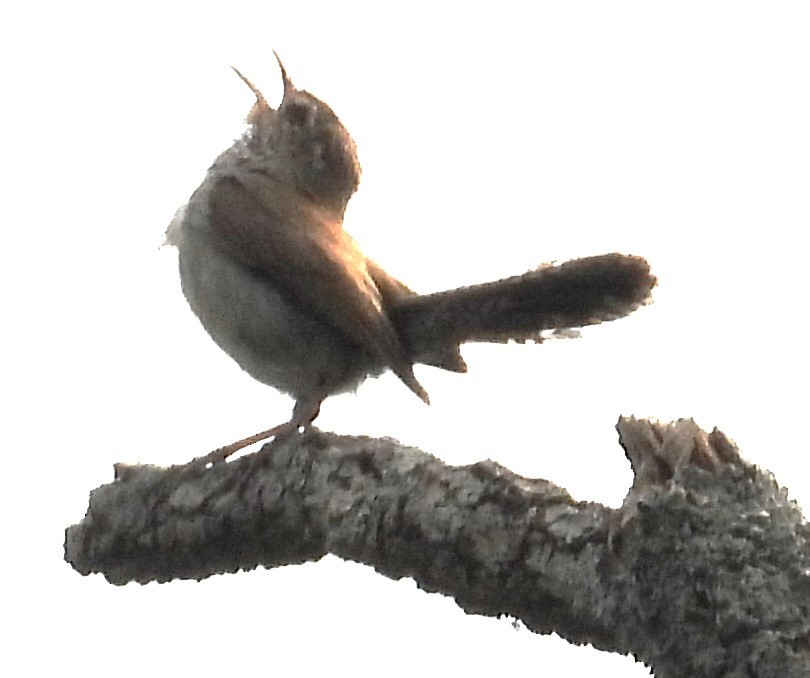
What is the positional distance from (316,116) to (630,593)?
2.01 m

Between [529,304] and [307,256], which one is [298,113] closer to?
[307,256]

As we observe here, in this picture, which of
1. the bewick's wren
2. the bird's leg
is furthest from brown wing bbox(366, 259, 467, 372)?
the bird's leg

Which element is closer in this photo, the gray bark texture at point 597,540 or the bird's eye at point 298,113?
the gray bark texture at point 597,540

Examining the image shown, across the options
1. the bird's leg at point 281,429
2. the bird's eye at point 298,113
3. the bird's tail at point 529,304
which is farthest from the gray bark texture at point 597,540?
the bird's eye at point 298,113

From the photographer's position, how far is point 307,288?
2896 millimetres

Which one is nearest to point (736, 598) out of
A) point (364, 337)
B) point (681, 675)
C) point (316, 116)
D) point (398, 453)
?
point (681, 675)

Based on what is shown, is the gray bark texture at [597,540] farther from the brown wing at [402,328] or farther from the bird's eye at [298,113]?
the bird's eye at [298,113]

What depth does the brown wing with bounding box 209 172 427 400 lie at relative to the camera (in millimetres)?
2818

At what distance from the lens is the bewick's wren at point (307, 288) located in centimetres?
265

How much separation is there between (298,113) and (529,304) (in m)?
1.12

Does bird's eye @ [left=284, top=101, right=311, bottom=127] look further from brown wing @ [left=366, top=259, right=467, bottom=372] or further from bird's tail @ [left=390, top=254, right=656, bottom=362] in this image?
bird's tail @ [left=390, top=254, right=656, bottom=362]

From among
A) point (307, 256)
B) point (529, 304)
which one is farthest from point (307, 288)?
point (529, 304)

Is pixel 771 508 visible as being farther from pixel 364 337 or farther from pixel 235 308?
pixel 235 308

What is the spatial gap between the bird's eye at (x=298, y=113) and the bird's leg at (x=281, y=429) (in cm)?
Answer: 76
